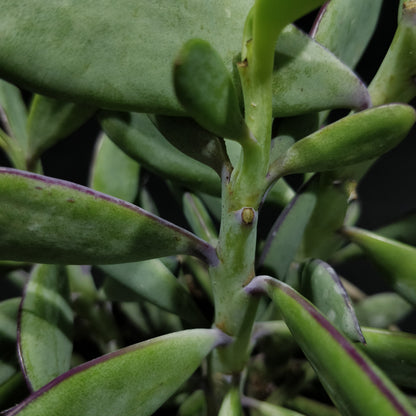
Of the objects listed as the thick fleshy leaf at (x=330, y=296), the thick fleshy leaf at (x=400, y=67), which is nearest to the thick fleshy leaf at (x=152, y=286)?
the thick fleshy leaf at (x=330, y=296)

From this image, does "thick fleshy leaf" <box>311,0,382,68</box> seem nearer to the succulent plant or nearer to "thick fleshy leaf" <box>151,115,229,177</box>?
the succulent plant

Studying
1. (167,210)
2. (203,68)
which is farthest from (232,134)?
(167,210)

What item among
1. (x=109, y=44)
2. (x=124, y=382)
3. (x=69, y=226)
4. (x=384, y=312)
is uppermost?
(x=109, y=44)

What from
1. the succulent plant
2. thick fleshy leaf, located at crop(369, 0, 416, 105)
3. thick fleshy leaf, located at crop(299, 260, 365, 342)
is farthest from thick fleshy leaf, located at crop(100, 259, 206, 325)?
thick fleshy leaf, located at crop(369, 0, 416, 105)

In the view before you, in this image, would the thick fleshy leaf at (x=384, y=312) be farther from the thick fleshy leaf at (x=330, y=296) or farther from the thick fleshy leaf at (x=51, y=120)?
the thick fleshy leaf at (x=51, y=120)

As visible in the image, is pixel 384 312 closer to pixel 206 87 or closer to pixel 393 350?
pixel 393 350

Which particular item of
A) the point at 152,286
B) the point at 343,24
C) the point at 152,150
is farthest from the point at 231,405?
the point at 343,24

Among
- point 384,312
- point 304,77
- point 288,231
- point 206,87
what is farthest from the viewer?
point 384,312

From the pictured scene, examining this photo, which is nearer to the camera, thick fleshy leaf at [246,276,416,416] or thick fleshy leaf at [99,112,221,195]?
thick fleshy leaf at [246,276,416,416]
